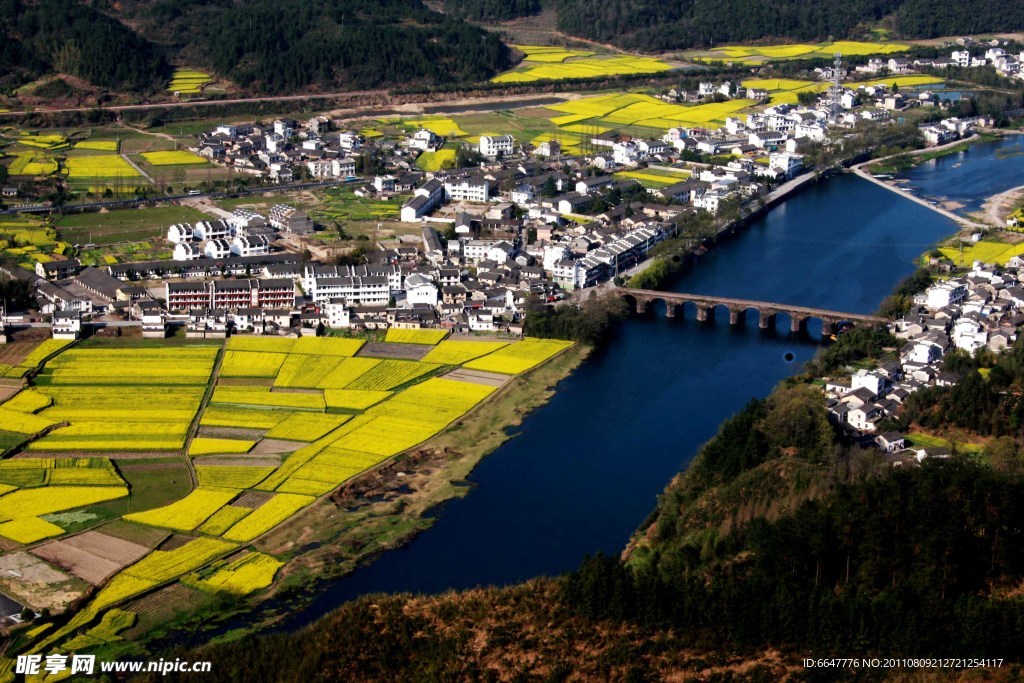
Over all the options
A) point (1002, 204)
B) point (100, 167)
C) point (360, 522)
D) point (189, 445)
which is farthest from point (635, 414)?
point (100, 167)

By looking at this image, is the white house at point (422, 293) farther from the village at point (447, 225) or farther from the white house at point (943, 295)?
the white house at point (943, 295)

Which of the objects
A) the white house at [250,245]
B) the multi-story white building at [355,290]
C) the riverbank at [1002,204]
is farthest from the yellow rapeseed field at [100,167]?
the riverbank at [1002,204]

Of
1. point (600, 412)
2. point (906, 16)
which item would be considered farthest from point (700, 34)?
point (600, 412)

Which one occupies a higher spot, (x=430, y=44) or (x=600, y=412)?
(x=430, y=44)

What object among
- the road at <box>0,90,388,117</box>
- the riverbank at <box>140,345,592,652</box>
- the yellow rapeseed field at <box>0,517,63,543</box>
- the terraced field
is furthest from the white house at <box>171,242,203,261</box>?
the terraced field

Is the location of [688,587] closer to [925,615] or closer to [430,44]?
[925,615]

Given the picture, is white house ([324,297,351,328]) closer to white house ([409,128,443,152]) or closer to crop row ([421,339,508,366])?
crop row ([421,339,508,366])
